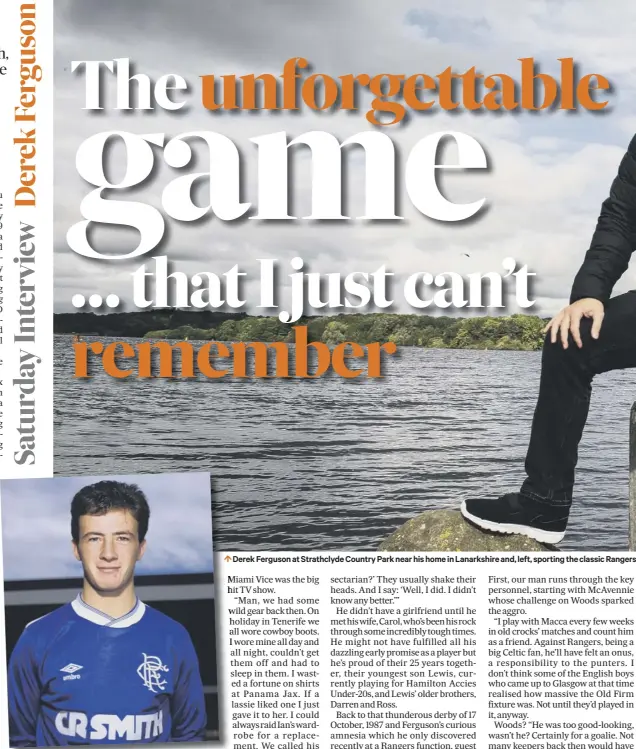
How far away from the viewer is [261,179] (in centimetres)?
464

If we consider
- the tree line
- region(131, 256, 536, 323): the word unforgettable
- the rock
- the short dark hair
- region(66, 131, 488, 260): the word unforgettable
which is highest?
region(66, 131, 488, 260): the word unforgettable

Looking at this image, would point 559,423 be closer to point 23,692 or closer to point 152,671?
point 152,671

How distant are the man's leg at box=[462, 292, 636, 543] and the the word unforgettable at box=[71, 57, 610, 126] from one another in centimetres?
143

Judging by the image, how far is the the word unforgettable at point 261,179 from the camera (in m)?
4.62

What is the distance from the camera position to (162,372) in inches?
184

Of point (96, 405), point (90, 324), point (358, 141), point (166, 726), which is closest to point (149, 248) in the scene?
point (90, 324)

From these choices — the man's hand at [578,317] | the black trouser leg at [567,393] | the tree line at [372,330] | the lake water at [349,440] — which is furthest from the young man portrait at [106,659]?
the man's hand at [578,317]

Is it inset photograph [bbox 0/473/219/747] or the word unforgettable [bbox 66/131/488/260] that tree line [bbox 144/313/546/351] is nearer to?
the word unforgettable [bbox 66/131/488/260]

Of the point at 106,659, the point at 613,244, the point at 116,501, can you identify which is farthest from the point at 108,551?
the point at 613,244

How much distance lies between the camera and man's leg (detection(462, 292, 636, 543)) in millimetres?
4074

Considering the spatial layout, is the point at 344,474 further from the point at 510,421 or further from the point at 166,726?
the point at 166,726

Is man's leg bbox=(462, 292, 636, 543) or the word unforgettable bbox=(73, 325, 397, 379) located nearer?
Result: man's leg bbox=(462, 292, 636, 543)

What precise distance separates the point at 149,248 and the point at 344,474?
217 cm

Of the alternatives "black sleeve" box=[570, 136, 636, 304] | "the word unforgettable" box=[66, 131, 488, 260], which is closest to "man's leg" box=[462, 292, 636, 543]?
"black sleeve" box=[570, 136, 636, 304]
